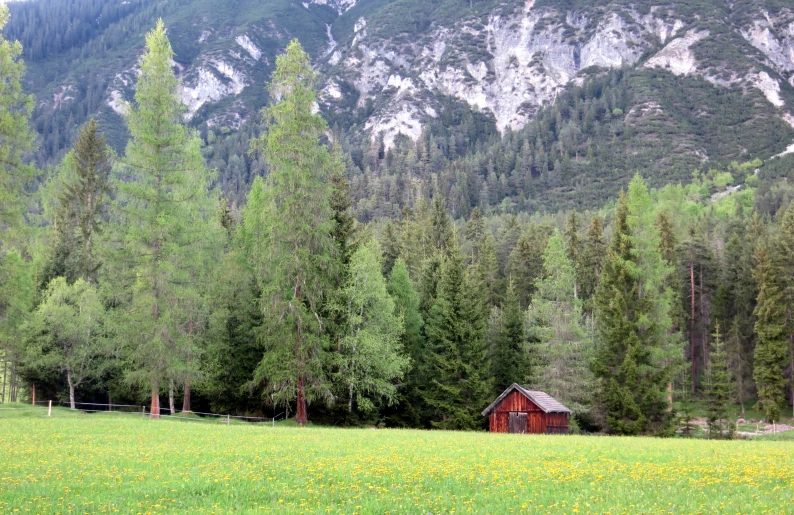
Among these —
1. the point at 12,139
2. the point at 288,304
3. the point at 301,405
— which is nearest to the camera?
the point at 12,139

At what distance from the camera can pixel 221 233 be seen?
47.7 meters

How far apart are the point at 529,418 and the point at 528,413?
34 cm

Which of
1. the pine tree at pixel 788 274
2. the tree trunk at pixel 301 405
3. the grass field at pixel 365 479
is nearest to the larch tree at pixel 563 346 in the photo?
the tree trunk at pixel 301 405

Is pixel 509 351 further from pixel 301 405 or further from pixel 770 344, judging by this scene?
pixel 770 344

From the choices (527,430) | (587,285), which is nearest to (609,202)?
(587,285)

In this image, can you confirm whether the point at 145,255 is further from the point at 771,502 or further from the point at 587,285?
the point at 587,285

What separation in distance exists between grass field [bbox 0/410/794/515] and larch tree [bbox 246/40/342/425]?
1629 centimetres

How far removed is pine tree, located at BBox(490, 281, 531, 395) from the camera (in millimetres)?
53906

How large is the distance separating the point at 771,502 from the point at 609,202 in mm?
160525

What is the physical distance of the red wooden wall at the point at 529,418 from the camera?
4356 centimetres

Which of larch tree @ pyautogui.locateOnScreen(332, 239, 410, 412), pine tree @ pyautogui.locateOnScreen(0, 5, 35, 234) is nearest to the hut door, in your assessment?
larch tree @ pyautogui.locateOnScreen(332, 239, 410, 412)

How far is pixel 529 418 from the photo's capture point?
144 feet

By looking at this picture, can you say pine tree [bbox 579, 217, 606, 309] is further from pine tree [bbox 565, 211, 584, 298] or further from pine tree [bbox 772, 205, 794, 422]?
pine tree [bbox 772, 205, 794, 422]

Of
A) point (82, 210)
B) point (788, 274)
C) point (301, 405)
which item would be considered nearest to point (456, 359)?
point (301, 405)
